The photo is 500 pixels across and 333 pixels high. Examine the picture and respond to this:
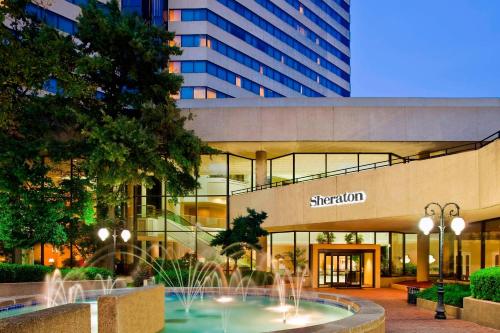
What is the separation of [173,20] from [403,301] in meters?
49.9

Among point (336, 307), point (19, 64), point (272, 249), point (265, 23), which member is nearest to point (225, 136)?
point (272, 249)

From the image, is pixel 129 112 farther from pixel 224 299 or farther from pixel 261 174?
pixel 224 299

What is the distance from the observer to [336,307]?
1869 cm

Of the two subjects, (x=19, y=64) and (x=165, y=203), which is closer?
(x=19, y=64)

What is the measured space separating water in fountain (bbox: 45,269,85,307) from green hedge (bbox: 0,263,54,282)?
1.35ft

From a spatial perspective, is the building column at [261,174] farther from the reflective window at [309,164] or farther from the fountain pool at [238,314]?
the fountain pool at [238,314]

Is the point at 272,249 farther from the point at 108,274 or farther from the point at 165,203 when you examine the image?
the point at 108,274

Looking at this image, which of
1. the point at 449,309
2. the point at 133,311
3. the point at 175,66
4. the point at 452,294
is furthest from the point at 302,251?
the point at 175,66

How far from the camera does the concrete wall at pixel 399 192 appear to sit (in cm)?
2091

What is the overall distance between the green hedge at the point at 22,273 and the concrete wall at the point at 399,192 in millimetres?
12435

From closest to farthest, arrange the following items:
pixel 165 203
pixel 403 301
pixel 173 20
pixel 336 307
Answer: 1. pixel 336 307
2. pixel 403 301
3. pixel 165 203
4. pixel 173 20

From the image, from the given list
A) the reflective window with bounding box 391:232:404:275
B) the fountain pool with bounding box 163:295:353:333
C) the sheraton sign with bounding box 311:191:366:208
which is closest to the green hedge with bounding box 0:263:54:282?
the fountain pool with bounding box 163:295:353:333

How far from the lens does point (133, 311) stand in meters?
11.1

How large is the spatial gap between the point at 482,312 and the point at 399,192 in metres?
8.39
